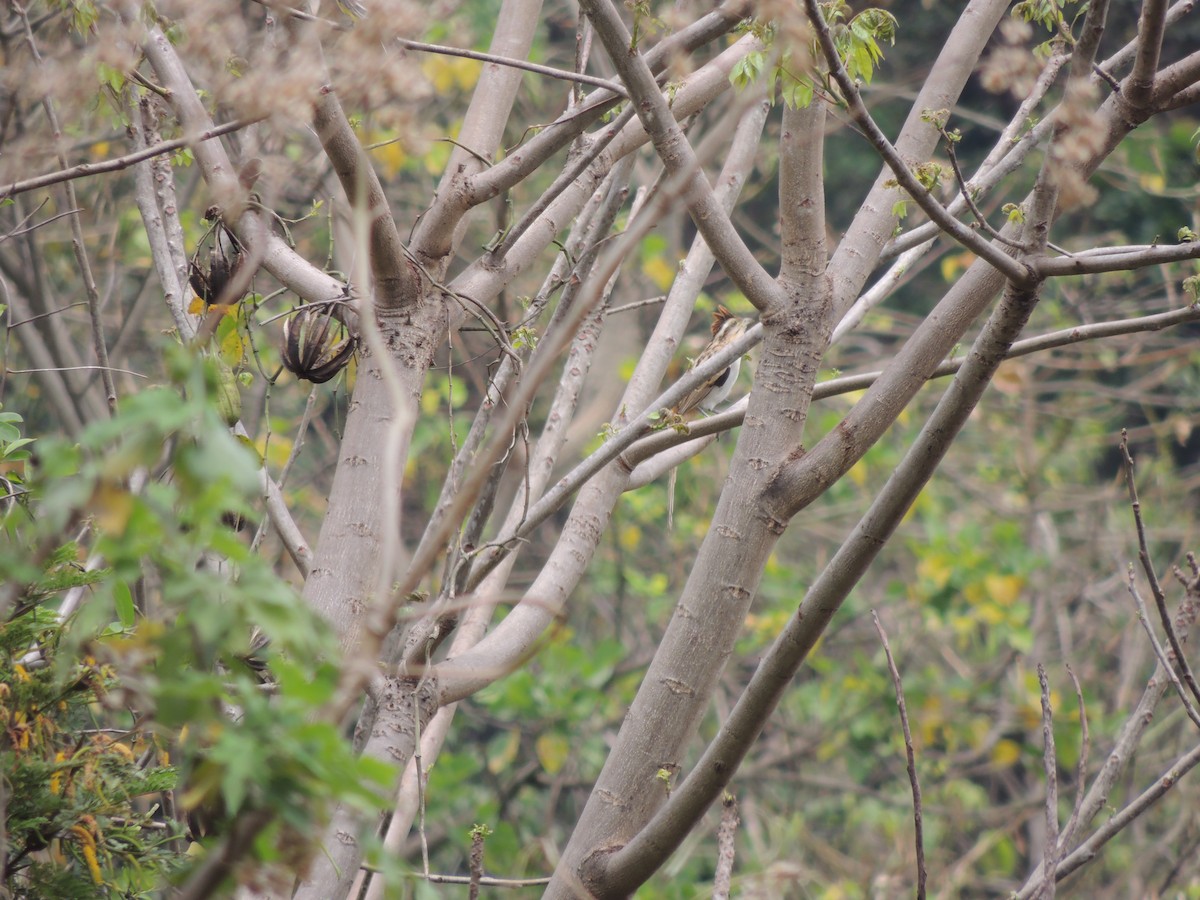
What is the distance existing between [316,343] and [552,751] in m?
4.16

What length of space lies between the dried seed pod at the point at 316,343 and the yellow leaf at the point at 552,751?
4.07m

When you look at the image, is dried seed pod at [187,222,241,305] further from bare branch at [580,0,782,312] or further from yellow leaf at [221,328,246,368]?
bare branch at [580,0,782,312]

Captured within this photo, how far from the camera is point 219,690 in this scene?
0.71m

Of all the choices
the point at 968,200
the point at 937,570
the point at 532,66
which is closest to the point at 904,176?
the point at 968,200

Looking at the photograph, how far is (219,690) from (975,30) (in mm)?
1982

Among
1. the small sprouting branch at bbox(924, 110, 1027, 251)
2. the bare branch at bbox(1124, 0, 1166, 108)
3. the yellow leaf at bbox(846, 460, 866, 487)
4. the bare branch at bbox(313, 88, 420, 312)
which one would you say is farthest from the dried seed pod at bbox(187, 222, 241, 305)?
the yellow leaf at bbox(846, 460, 866, 487)

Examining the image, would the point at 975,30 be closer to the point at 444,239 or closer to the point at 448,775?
the point at 444,239

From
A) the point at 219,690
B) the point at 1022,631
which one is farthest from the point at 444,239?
the point at 1022,631

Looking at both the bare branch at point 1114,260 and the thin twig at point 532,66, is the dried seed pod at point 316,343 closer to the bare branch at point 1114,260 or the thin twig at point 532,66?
the thin twig at point 532,66

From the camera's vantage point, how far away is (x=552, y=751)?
18.6ft

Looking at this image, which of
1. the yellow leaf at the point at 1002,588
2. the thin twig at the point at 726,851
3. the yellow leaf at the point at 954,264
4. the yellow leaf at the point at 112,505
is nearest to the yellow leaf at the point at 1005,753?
the yellow leaf at the point at 1002,588

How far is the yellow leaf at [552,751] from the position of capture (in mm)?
5621

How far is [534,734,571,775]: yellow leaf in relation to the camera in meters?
5.62

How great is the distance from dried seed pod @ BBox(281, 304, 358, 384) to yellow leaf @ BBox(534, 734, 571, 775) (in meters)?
4.07
